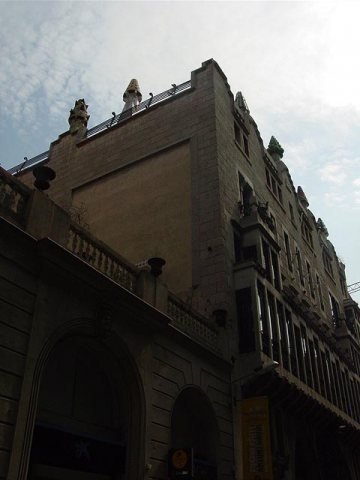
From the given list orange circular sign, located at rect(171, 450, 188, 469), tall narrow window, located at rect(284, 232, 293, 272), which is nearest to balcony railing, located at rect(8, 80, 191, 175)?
tall narrow window, located at rect(284, 232, 293, 272)

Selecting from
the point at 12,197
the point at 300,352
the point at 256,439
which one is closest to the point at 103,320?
the point at 12,197

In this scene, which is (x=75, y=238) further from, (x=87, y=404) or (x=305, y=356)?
(x=305, y=356)

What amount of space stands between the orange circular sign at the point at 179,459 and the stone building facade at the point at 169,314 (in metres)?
0.10

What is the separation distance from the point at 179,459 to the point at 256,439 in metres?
4.09

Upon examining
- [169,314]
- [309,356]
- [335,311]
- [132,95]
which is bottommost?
[169,314]

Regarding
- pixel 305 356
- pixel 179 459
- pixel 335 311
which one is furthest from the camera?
pixel 335 311

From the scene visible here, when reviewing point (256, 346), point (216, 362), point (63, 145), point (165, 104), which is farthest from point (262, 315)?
A: point (63, 145)

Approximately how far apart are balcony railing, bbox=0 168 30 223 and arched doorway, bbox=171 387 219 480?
799 centimetres

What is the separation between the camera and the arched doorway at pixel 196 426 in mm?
16094

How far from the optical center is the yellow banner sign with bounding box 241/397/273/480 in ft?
52.7

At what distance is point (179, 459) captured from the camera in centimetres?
1348

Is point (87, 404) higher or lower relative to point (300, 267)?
lower

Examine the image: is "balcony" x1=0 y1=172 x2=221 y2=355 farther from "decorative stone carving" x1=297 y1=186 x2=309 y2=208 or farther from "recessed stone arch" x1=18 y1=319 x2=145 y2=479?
"decorative stone carving" x1=297 y1=186 x2=309 y2=208

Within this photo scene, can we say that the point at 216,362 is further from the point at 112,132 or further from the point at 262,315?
the point at 112,132
